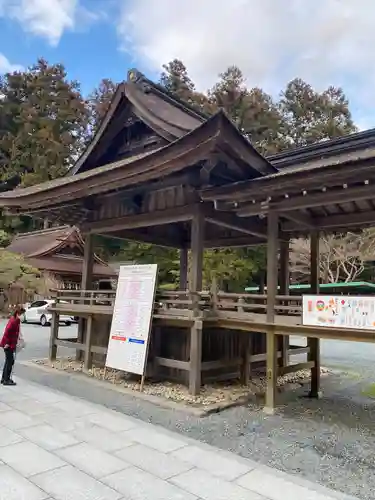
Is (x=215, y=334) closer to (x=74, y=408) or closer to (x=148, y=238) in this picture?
(x=74, y=408)

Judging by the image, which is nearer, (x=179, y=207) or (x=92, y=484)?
(x=92, y=484)

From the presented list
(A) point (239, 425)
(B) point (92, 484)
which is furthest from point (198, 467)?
(A) point (239, 425)

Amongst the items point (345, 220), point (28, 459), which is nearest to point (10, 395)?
point (28, 459)

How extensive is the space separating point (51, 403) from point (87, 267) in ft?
13.6

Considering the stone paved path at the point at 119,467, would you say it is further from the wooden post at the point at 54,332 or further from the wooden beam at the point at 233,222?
the wooden post at the point at 54,332

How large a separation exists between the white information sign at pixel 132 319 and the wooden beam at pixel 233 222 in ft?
4.48

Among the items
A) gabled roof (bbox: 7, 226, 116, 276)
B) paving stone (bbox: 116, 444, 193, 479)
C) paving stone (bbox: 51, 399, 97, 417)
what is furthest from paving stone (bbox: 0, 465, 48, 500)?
gabled roof (bbox: 7, 226, 116, 276)

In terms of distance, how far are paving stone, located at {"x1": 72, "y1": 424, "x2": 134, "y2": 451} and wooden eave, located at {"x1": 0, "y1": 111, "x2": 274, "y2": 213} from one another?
11.9 ft

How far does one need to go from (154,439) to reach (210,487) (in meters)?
1.30

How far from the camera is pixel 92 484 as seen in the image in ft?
10.6

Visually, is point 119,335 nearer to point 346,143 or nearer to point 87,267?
point 87,267

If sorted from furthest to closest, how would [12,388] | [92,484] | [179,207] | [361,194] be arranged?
[179,207] < [12,388] < [361,194] < [92,484]

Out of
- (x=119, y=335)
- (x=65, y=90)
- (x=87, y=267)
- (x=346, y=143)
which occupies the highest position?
(x=65, y=90)

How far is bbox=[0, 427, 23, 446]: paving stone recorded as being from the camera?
4.14 meters
